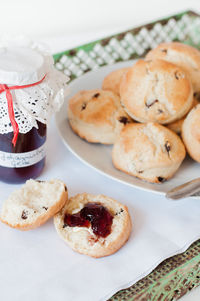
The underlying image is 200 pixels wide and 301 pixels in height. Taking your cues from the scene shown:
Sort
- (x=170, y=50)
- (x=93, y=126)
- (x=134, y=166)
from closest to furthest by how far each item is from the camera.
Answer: (x=134, y=166)
(x=93, y=126)
(x=170, y=50)

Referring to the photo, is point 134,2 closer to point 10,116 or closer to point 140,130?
point 140,130

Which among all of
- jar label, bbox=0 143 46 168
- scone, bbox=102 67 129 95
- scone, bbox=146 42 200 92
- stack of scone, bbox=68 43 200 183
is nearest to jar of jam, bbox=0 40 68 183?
jar label, bbox=0 143 46 168

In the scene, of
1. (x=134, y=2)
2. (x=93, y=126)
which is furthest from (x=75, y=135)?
(x=134, y=2)

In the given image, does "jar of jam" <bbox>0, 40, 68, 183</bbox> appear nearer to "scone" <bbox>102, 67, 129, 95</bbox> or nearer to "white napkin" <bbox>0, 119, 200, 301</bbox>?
"white napkin" <bbox>0, 119, 200, 301</bbox>

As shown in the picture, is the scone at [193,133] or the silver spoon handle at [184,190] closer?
the silver spoon handle at [184,190]

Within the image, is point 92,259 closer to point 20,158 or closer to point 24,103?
point 20,158

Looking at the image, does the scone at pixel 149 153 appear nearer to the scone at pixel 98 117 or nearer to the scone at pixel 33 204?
the scone at pixel 98 117

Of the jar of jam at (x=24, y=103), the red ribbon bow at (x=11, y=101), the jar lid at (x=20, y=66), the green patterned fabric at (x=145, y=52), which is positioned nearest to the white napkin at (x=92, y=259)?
the green patterned fabric at (x=145, y=52)
